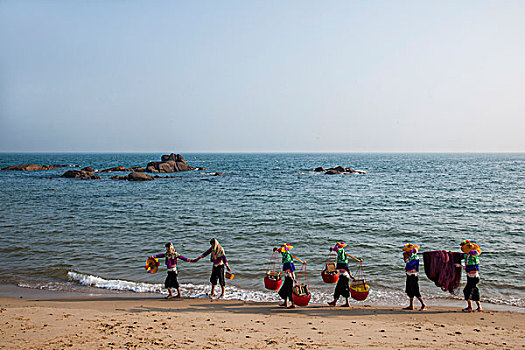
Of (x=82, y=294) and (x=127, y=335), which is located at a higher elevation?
(x=127, y=335)

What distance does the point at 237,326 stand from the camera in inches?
308

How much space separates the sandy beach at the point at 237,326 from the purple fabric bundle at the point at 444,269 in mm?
729

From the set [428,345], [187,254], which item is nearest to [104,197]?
[187,254]

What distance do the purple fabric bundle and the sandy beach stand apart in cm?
73

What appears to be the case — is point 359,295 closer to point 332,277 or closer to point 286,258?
point 332,277

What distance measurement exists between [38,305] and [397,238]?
15806 millimetres

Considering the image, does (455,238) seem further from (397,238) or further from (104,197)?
(104,197)

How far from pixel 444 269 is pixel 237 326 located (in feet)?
19.3

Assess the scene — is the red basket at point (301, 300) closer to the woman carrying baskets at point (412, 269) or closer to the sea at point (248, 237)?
the sea at point (248, 237)

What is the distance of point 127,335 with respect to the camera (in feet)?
23.1

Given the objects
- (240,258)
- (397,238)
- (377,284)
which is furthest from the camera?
(397,238)

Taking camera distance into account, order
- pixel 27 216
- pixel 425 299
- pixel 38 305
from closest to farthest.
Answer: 1. pixel 38 305
2. pixel 425 299
3. pixel 27 216

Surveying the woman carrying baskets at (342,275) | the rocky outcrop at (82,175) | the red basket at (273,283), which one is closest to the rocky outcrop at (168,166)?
the rocky outcrop at (82,175)

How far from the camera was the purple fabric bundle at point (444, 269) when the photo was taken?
9.46 m
